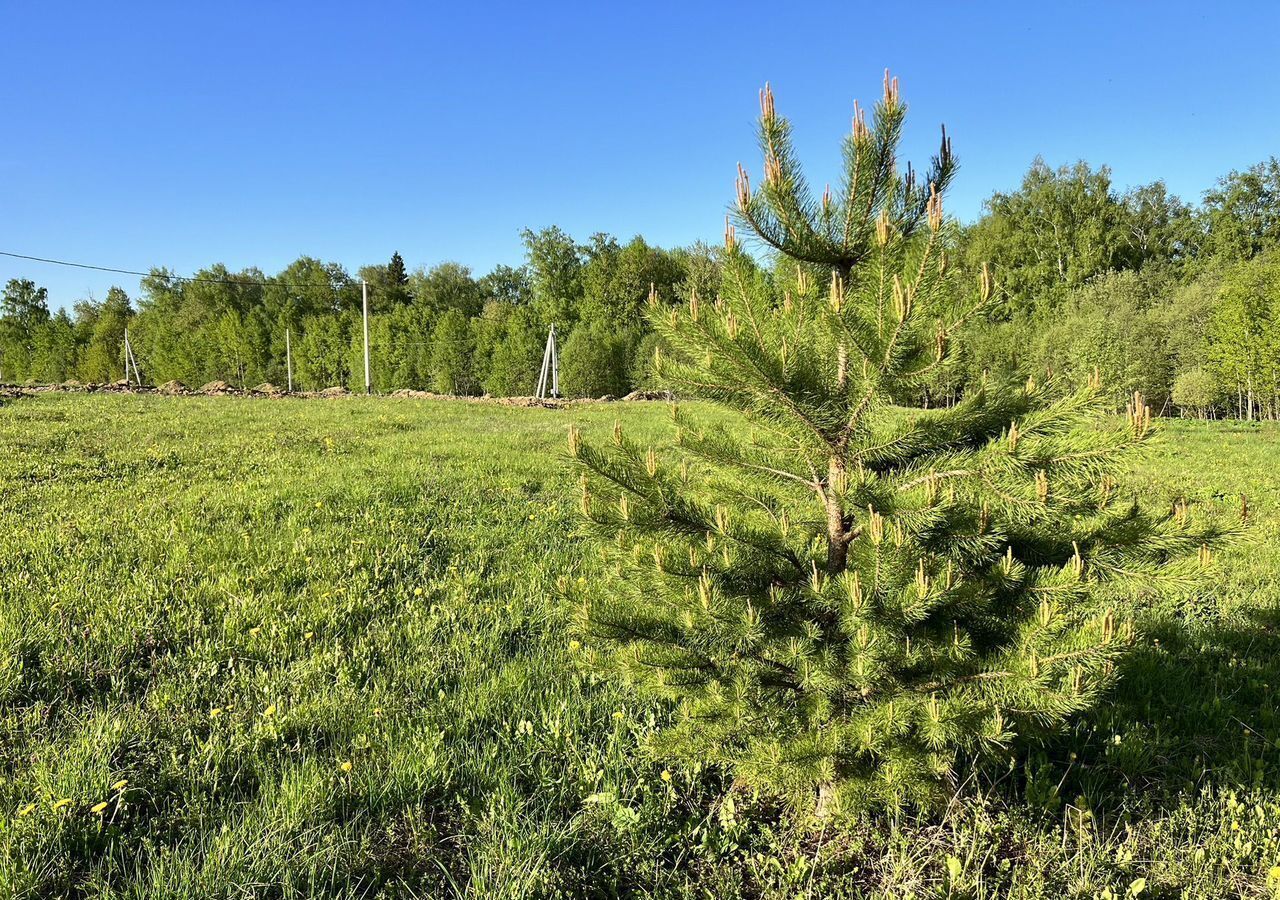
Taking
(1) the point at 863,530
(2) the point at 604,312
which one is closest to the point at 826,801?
(1) the point at 863,530

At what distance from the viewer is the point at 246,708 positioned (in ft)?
9.33

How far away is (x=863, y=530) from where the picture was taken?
188 cm

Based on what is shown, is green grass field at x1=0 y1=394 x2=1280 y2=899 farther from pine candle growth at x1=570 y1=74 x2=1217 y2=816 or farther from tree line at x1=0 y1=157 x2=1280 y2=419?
tree line at x1=0 y1=157 x2=1280 y2=419

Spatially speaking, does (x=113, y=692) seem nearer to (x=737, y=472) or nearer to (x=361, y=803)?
(x=361, y=803)

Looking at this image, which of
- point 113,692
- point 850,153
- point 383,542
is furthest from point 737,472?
point 383,542

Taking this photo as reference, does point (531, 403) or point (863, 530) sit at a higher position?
point (531, 403)

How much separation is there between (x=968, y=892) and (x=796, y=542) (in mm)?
1307

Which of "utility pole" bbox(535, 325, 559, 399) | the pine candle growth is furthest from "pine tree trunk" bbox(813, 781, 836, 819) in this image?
"utility pole" bbox(535, 325, 559, 399)

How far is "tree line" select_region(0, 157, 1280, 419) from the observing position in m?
27.3

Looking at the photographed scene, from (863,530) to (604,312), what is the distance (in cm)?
3888

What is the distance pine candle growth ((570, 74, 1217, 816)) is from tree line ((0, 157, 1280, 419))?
67.8ft

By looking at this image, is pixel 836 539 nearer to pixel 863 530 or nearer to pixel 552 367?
pixel 863 530

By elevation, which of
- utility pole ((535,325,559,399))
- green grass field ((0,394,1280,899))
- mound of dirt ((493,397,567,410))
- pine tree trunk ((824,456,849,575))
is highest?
utility pole ((535,325,559,399))

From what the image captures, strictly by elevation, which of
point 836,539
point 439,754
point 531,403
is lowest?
point 439,754
